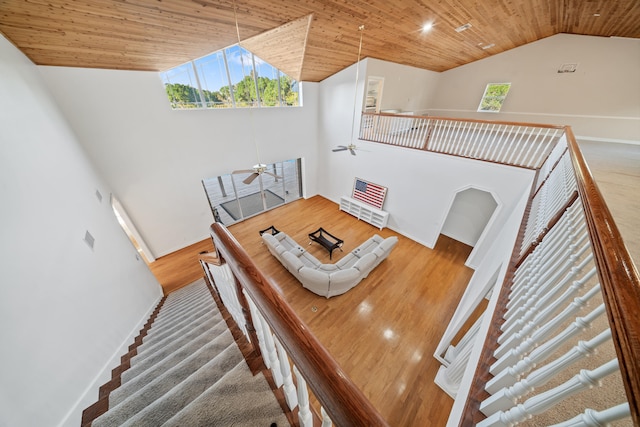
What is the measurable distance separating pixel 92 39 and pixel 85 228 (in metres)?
2.93

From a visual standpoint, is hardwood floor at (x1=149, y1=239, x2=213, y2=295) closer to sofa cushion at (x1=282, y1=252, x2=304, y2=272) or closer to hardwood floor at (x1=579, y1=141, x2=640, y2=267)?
sofa cushion at (x1=282, y1=252, x2=304, y2=272)

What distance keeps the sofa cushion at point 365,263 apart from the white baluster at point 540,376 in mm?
3093

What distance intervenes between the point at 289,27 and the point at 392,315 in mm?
6050

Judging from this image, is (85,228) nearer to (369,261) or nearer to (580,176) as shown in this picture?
(369,261)

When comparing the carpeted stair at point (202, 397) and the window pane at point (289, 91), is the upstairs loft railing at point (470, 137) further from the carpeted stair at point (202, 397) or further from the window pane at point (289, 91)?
the carpeted stair at point (202, 397)

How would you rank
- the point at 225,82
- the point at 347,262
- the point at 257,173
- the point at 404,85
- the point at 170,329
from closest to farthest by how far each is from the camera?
the point at 170,329, the point at 257,173, the point at 347,262, the point at 225,82, the point at 404,85

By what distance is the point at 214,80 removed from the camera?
5.00 metres

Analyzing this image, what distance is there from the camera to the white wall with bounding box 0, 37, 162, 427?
4.44ft

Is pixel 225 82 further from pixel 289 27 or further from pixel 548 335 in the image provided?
pixel 548 335

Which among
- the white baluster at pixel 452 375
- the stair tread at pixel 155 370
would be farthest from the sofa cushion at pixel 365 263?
the stair tread at pixel 155 370

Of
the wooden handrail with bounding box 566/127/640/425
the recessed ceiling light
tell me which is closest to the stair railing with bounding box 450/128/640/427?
the wooden handrail with bounding box 566/127/640/425

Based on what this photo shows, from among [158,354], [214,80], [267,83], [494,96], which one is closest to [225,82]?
[214,80]

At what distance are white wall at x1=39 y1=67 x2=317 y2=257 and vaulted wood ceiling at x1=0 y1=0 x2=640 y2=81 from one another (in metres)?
0.39

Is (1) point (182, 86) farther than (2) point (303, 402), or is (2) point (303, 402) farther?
(1) point (182, 86)
